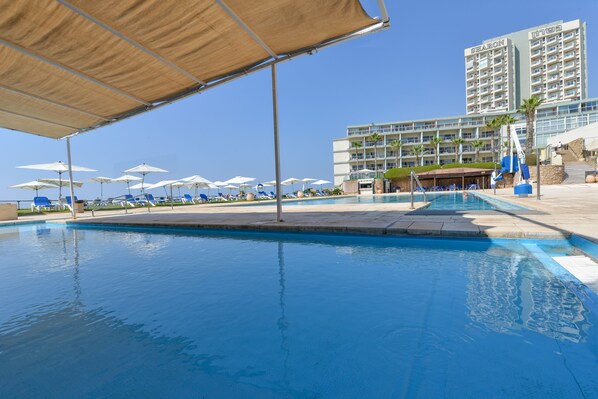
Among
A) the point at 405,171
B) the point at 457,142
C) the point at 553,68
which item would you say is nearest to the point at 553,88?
the point at 553,68

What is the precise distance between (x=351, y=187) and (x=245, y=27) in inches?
1496

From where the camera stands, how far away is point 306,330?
2213mm

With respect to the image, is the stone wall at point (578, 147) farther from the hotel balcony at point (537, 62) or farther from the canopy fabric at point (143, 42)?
the hotel balcony at point (537, 62)

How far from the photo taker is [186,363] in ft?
5.98

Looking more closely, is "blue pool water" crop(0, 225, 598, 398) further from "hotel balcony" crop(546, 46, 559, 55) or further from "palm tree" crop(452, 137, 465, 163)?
"hotel balcony" crop(546, 46, 559, 55)

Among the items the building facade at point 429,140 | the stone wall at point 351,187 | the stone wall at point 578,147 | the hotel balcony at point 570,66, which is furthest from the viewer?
the hotel balcony at point 570,66

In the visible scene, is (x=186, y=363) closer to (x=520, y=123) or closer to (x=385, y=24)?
(x=385, y=24)

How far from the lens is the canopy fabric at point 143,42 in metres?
3.71

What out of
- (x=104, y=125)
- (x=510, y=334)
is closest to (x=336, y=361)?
(x=510, y=334)

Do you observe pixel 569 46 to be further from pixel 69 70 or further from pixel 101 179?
→ pixel 101 179

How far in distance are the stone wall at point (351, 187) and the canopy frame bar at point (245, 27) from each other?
3615 centimetres

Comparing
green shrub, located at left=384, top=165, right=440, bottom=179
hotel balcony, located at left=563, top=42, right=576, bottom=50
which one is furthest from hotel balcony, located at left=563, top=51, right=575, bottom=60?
green shrub, located at left=384, top=165, right=440, bottom=179

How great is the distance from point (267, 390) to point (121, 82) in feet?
21.0

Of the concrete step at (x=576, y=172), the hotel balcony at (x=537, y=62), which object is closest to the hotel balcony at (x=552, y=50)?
the hotel balcony at (x=537, y=62)
